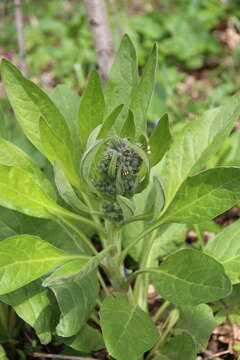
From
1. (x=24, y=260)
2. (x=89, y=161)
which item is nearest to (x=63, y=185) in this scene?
(x=89, y=161)

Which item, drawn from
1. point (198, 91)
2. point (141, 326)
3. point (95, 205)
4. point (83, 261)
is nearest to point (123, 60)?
point (95, 205)

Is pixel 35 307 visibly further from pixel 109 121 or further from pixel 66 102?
pixel 66 102

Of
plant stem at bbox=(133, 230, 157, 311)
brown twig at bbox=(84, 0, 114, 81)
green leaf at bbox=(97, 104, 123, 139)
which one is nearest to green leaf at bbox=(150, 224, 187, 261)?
plant stem at bbox=(133, 230, 157, 311)

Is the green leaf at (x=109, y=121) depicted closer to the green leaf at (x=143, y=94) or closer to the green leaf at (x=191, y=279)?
the green leaf at (x=143, y=94)

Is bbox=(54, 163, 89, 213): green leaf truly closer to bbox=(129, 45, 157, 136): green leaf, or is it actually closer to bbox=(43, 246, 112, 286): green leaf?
bbox=(43, 246, 112, 286): green leaf

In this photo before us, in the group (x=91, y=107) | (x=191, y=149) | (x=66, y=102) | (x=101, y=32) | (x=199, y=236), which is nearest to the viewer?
(x=91, y=107)

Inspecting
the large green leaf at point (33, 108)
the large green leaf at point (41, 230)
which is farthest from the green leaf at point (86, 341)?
the large green leaf at point (33, 108)
